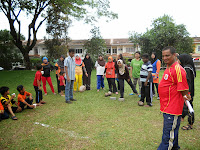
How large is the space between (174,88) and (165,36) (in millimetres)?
23848

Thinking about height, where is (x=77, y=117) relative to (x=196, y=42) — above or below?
below

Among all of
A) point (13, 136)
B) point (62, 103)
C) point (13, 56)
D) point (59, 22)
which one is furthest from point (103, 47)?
point (13, 136)

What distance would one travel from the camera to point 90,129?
4168mm

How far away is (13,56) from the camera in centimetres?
3166

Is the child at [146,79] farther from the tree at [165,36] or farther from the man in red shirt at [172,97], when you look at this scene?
the tree at [165,36]

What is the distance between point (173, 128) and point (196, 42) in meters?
41.9

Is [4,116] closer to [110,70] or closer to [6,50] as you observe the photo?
[110,70]

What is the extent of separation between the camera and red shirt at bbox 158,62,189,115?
8.30 feet

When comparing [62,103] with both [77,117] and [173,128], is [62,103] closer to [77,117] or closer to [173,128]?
[77,117]

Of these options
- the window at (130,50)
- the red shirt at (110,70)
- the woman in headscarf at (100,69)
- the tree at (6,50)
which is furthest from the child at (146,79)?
the window at (130,50)

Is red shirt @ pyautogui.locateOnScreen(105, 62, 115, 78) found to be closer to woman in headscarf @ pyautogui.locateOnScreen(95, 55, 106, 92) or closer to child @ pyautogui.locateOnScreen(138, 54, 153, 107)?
woman in headscarf @ pyautogui.locateOnScreen(95, 55, 106, 92)

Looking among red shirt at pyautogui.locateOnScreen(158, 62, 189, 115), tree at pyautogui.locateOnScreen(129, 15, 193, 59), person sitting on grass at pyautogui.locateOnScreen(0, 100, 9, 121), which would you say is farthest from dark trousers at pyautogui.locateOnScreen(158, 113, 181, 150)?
tree at pyautogui.locateOnScreen(129, 15, 193, 59)

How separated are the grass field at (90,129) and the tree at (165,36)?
20.2 meters

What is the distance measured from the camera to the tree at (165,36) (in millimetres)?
23938
